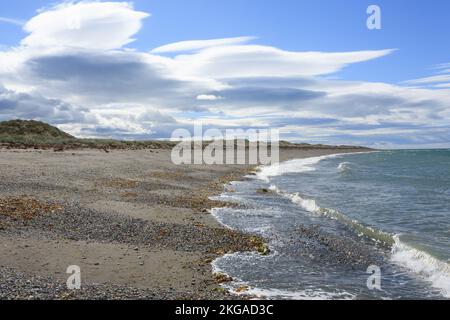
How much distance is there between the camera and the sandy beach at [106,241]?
30.6 feet

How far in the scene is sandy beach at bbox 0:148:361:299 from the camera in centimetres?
934

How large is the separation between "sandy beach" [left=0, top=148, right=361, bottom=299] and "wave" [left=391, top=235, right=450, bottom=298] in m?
4.63

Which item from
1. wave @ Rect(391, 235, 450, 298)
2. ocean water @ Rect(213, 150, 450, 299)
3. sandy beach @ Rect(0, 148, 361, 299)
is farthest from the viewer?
wave @ Rect(391, 235, 450, 298)

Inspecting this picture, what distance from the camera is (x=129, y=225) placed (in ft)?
49.6

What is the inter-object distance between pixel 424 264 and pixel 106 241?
9.65 meters

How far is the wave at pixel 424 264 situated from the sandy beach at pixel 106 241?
15.2ft

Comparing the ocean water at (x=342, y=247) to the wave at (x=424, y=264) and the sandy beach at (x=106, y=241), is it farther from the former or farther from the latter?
the sandy beach at (x=106, y=241)

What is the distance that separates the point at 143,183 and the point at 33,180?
6898 mm

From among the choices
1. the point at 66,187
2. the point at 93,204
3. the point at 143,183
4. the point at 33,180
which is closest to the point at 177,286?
the point at 93,204

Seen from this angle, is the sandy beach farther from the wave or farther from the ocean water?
the wave

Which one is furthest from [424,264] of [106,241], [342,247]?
[106,241]

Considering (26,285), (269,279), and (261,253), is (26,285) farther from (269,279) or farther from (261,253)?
(261,253)

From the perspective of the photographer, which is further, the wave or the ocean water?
the wave

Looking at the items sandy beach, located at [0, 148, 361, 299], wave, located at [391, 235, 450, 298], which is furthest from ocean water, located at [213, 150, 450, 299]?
sandy beach, located at [0, 148, 361, 299]
